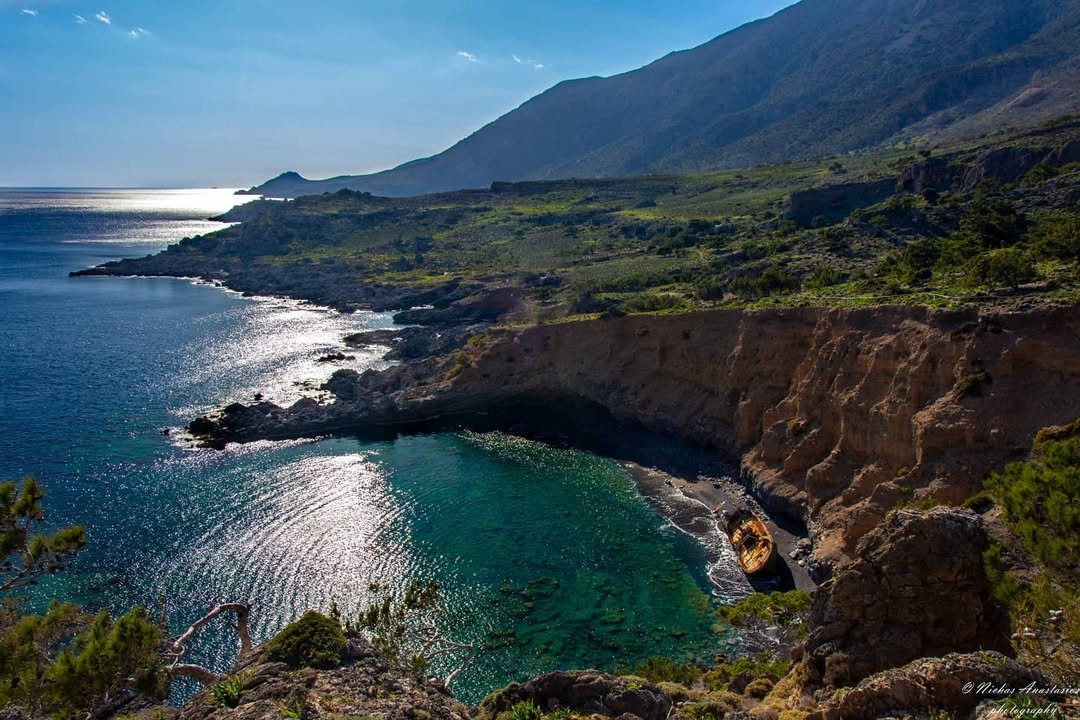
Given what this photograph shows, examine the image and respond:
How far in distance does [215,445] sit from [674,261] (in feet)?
184

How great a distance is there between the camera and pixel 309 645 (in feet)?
51.0

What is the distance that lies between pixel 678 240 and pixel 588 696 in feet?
283

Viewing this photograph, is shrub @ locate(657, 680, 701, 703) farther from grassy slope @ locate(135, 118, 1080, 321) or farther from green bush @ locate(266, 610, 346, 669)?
grassy slope @ locate(135, 118, 1080, 321)

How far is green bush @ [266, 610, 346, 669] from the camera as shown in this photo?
15234 millimetres

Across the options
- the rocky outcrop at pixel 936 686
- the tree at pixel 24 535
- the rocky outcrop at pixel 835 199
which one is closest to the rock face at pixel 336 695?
the tree at pixel 24 535

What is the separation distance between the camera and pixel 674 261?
85.4m

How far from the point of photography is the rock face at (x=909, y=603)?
1714cm

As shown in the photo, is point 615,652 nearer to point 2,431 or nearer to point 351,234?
point 2,431

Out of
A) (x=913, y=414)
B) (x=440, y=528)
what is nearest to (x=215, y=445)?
(x=440, y=528)

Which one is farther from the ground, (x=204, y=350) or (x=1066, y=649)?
(x=1066, y=649)

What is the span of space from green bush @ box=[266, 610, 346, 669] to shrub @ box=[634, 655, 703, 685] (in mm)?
11879

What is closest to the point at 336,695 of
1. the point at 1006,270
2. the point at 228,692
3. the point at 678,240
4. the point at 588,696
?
the point at 228,692

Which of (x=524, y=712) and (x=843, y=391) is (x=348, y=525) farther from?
(x=843, y=391)

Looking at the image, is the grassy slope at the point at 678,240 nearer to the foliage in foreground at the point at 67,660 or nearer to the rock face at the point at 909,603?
the rock face at the point at 909,603
